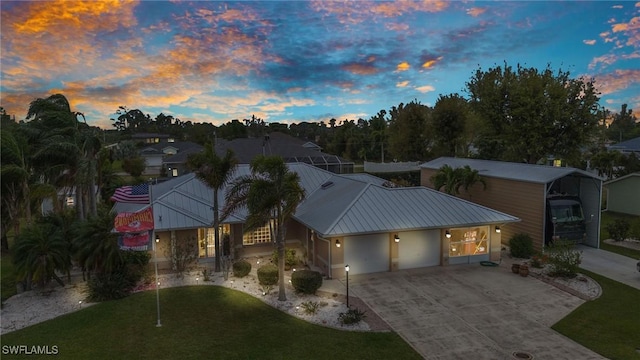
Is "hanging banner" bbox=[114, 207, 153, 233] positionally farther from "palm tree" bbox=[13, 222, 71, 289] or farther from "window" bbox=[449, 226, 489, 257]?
"window" bbox=[449, 226, 489, 257]

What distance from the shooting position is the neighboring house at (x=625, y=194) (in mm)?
32969

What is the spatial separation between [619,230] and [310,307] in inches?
907

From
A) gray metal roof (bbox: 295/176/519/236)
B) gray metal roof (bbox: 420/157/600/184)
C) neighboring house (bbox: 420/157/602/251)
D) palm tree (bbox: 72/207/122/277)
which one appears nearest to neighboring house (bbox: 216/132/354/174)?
gray metal roof (bbox: 420/157/600/184)

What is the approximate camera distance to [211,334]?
1364 centimetres

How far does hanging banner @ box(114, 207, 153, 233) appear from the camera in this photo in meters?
15.1

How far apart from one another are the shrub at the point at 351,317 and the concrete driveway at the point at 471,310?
99 cm

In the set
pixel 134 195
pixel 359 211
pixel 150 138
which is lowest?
pixel 359 211

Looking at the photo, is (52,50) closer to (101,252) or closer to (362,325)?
(101,252)

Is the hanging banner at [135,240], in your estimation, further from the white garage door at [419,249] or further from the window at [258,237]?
the white garage door at [419,249]

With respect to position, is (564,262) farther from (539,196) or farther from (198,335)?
(198,335)

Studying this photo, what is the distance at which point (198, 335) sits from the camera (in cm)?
1359

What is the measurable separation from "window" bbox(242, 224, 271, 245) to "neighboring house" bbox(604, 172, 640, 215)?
3111 centimetres

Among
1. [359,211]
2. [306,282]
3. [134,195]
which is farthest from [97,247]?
[359,211]

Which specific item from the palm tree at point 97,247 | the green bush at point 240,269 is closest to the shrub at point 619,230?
the green bush at point 240,269
